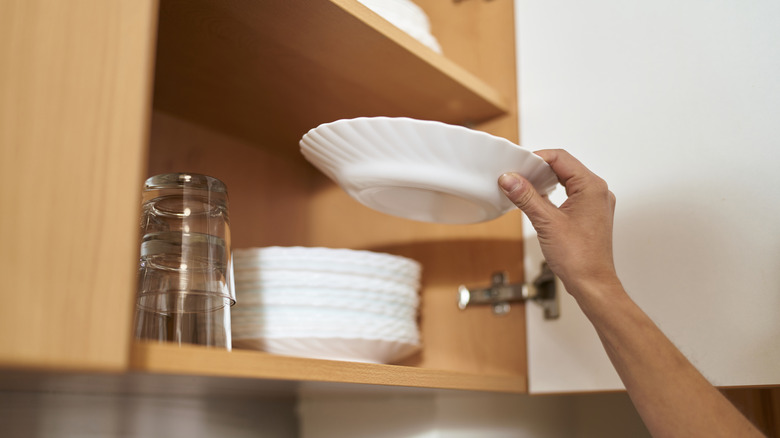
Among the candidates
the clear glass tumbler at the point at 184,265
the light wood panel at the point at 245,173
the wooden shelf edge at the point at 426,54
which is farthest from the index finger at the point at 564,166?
the light wood panel at the point at 245,173

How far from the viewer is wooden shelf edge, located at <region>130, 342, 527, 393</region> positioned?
0.46 metres

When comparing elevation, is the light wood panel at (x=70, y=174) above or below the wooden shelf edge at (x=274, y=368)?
above

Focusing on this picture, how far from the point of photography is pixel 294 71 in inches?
32.8

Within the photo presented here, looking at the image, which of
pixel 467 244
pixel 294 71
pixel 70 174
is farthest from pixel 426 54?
pixel 70 174

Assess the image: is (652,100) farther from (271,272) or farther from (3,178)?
(3,178)

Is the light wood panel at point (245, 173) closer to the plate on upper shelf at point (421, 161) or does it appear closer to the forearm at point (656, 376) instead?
the plate on upper shelf at point (421, 161)

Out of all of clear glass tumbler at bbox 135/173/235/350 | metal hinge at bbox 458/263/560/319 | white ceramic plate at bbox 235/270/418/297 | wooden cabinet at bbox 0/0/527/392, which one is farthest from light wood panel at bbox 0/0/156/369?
metal hinge at bbox 458/263/560/319

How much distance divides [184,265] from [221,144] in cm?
41

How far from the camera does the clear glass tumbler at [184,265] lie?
0.63m

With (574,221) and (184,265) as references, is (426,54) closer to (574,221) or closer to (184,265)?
(574,221)

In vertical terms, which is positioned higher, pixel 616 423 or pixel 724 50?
pixel 724 50

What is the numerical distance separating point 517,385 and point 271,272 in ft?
1.14

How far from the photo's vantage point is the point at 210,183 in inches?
26.9

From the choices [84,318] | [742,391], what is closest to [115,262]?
[84,318]
